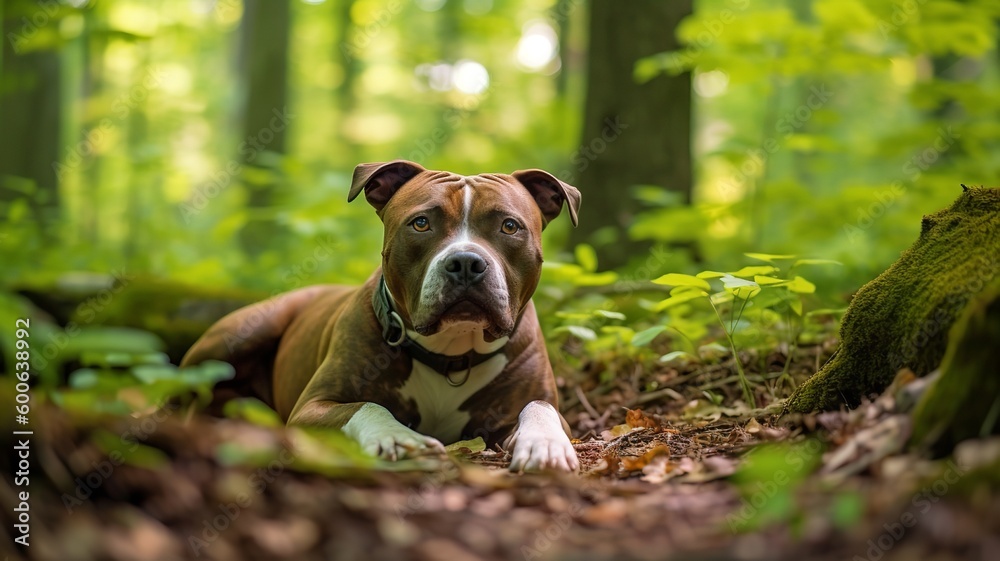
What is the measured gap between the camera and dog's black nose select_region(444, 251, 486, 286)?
154 inches

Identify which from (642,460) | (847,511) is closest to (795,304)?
(642,460)

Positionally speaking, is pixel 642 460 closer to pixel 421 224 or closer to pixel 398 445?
pixel 398 445

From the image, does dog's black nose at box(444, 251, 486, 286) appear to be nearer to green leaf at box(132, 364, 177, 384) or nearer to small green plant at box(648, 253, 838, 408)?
small green plant at box(648, 253, 838, 408)

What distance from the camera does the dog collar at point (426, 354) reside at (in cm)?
436

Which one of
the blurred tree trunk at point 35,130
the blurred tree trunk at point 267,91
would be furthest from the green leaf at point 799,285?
the blurred tree trunk at point 35,130

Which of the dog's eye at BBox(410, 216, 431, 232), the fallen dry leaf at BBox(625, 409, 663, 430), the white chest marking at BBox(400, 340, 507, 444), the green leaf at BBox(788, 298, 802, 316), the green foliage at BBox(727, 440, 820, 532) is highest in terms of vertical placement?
the dog's eye at BBox(410, 216, 431, 232)

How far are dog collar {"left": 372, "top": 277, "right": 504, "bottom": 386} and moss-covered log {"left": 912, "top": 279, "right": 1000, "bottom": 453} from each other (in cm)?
239

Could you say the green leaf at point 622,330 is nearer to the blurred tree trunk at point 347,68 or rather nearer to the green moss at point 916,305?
the green moss at point 916,305

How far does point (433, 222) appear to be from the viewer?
4.29 meters

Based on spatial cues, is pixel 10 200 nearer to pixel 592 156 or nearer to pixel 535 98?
pixel 592 156

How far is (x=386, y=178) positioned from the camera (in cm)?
483

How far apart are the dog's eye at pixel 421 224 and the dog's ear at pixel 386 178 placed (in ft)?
1.66

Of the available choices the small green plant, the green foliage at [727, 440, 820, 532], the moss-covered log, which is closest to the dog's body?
the small green plant

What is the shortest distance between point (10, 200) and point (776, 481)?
1167 cm
